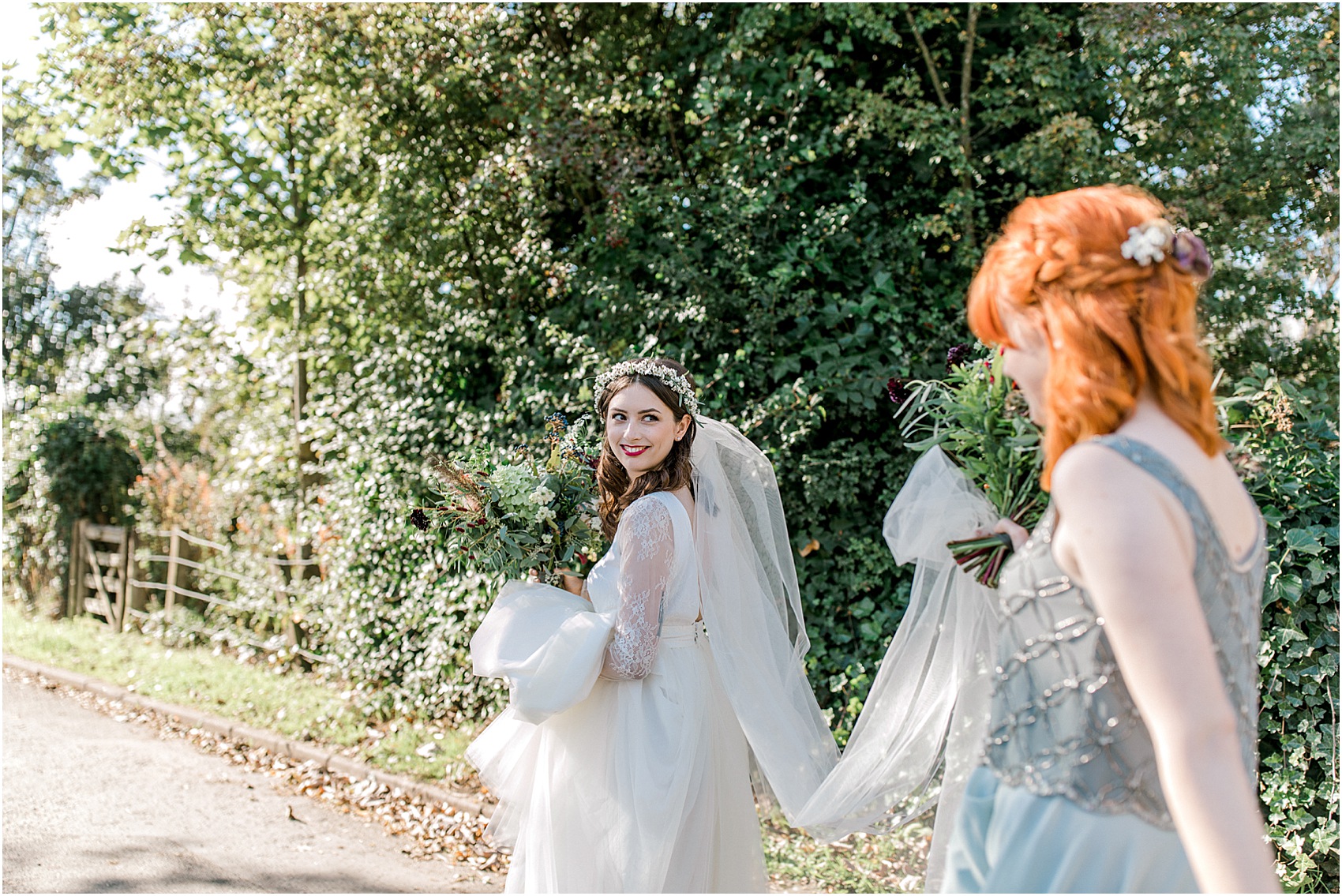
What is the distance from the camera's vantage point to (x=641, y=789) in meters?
2.70

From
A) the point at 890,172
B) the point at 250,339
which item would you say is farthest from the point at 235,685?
the point at 890,172

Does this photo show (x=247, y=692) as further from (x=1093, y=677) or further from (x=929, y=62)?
(x=1093, y=677)

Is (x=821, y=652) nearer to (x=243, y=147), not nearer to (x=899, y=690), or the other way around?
(x=899, y=690)

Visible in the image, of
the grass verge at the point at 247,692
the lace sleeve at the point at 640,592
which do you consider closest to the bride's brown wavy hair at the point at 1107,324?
the lace sleeve at the point at 640,592

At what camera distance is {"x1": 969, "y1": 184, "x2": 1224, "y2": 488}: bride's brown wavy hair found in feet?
4.36

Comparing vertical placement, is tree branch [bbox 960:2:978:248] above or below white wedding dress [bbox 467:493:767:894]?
above

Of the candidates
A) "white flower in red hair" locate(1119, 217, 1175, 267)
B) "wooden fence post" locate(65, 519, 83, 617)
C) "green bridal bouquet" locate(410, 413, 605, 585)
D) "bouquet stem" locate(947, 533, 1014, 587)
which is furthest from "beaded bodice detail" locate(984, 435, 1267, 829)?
"wooden fence post" locate(65, 519, 83, 617)

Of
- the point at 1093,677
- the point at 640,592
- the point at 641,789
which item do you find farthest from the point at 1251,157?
the point at 1093,677

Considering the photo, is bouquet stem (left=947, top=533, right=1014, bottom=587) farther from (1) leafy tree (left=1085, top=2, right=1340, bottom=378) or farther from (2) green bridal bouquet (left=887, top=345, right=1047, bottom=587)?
(1) leafy tree (left=1085, top=2, right=1340, bottom=378)

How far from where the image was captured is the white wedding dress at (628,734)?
2699 mm

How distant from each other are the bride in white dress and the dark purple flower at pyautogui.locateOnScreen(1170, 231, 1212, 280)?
1731 millimetres

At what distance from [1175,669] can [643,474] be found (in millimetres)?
1982

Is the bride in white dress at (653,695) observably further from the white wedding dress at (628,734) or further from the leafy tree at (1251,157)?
the leafy tree at (1251,157)

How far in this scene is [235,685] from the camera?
740 centimetres
